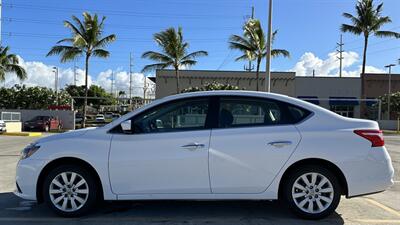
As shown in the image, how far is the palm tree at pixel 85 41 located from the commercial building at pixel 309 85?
14.5 m

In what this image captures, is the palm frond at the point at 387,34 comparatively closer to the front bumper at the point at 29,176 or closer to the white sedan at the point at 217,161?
the white sedan at the point at 217,161

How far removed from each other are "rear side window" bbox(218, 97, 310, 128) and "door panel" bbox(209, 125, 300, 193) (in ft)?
0.58

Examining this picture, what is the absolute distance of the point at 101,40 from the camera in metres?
36.2

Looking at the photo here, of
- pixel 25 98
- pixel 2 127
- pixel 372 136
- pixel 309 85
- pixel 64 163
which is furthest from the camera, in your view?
pixel 309 85

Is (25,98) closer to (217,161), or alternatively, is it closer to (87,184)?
(87,184)

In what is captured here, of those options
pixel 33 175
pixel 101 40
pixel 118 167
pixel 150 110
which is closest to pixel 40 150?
pixel 33 175

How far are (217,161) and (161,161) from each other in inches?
28.2

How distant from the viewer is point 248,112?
248 inches

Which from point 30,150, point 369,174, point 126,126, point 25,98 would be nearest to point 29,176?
point 30,150

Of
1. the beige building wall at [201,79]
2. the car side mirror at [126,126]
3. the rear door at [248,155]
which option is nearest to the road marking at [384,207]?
the rear door at [248,155]

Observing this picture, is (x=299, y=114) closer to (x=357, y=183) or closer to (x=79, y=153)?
(x=357, y=183)

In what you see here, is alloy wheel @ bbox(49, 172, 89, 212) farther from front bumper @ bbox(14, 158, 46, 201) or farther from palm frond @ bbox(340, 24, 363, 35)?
palm frond @ bbox(340, 24, 363, 35)

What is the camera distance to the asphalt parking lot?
6133 millimetres

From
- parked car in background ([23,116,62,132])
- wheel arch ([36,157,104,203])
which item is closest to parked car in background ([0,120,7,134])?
parked car in background ([23,116,62,132])
